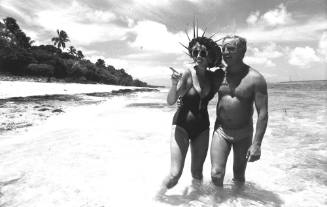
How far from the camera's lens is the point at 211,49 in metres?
4.04

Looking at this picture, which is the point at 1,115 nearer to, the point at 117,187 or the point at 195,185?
the point at 117,187

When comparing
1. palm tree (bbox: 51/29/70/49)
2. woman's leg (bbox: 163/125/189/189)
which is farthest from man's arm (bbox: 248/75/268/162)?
palm tree (bbox: 51/29/70/49)

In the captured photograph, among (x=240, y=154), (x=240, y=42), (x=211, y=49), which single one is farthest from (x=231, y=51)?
(x=240, y=154)

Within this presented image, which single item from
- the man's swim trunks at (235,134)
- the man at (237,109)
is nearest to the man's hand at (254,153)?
the man at (237,109)

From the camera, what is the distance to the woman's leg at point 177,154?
13.3 feet

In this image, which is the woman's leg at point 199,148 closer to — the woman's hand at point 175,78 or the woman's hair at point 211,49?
the woman's hand at point 175,78

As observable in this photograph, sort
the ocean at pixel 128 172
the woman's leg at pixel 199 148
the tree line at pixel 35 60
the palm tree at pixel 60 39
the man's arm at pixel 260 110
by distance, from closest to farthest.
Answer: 1. the man's arm at pixel 260 110
2. the woman's leg at pixel 199 148
3. the ocean at pixel 128 172
4. the tree line at pixel 35 60
5. the palm tree at pixel 60 39

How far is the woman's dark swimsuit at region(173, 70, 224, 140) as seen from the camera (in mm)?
4105

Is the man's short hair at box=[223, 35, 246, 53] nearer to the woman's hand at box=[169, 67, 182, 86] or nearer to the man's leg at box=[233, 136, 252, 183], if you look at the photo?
the woman's hand at box=[169, 67, 182, 86]

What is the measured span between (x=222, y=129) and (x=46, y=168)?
153 inches

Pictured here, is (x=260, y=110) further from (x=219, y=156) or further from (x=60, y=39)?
(x=60, y=39)

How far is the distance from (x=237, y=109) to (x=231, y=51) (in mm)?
765

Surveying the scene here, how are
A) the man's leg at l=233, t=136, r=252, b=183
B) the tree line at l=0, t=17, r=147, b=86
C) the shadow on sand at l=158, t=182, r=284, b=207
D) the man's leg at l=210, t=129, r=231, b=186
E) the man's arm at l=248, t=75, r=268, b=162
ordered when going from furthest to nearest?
the tree line at l=0, t=17, r=147, b=86 → the shadow on sand at l=158, t=182, r=284, b=207 → the man's leg at l=233, t=136, r=252, b=183 → the man's leg at l=210, t=129, r=231, b=186 → the man's arm at l=248, t=75, r=268, b=162

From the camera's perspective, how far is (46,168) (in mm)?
6055
